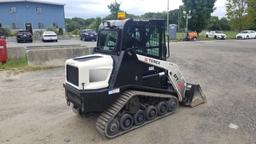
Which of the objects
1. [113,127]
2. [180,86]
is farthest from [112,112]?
[180,86]

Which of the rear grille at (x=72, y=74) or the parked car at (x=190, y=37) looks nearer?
the rear grille at (x=72, y=74)

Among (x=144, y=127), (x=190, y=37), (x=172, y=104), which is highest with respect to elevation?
(x=190, y=37)

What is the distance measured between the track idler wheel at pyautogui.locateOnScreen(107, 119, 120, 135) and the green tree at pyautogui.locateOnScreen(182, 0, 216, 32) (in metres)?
47.2

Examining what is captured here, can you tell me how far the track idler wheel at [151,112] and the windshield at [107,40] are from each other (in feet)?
5.05

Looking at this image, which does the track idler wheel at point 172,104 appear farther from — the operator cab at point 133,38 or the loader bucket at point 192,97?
the operator cab at point 133,38

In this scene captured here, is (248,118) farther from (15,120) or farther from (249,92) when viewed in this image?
(15,120)

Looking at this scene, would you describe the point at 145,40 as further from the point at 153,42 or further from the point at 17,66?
the point at 17,66

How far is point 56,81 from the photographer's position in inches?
455

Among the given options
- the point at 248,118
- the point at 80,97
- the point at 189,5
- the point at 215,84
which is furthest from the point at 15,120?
the point at 189,5

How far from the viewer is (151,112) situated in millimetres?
6723

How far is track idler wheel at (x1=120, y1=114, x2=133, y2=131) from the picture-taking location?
6.19 m

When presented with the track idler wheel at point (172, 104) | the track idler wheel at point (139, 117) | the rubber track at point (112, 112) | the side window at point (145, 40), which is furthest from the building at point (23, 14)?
the rubber track at point (112, 112)

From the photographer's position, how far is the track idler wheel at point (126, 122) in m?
6.19

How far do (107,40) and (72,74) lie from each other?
1.17 meters
